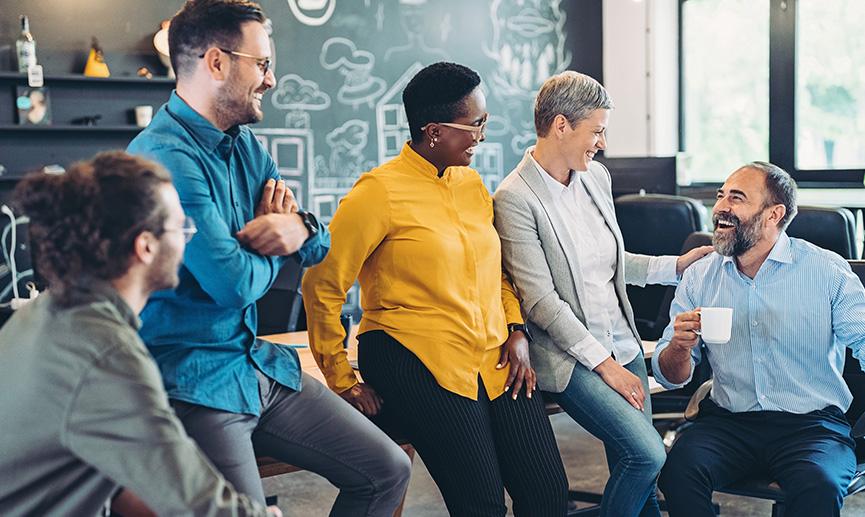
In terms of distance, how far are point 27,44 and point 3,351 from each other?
481 centimetres

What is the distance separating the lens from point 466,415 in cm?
228

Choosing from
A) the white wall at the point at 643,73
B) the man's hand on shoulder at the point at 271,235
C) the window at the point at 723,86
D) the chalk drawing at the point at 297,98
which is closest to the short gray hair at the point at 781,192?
the man's hand on shoulder at the point at 271,235

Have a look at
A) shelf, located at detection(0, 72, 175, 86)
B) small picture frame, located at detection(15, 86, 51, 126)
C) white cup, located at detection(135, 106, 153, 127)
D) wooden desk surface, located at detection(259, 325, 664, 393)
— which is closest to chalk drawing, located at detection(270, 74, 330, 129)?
shelf, located at detection(0, 72, 175, 86)

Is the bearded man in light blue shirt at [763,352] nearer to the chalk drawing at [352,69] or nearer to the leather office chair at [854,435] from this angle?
the leather office chair at [854,435]

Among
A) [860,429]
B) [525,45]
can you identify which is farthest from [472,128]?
[525,45]

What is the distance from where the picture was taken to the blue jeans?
98.3 inches

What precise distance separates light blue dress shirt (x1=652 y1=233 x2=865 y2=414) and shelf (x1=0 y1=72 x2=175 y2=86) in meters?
4.15

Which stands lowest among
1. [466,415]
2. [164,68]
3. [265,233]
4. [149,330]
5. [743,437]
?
[743,437]

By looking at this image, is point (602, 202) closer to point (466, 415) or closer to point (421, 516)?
point (466, 415)

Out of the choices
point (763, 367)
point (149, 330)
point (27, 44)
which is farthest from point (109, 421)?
point (27, 44)

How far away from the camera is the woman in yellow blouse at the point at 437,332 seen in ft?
7.48

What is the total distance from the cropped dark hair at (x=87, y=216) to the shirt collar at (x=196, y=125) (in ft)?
1.82

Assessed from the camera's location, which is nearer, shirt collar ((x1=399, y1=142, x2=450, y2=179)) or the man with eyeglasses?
the man with eyeglasses

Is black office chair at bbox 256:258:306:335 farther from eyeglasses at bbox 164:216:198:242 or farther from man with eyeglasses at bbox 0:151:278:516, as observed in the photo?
man with eyeglasses at bbox 0:151:278:516
